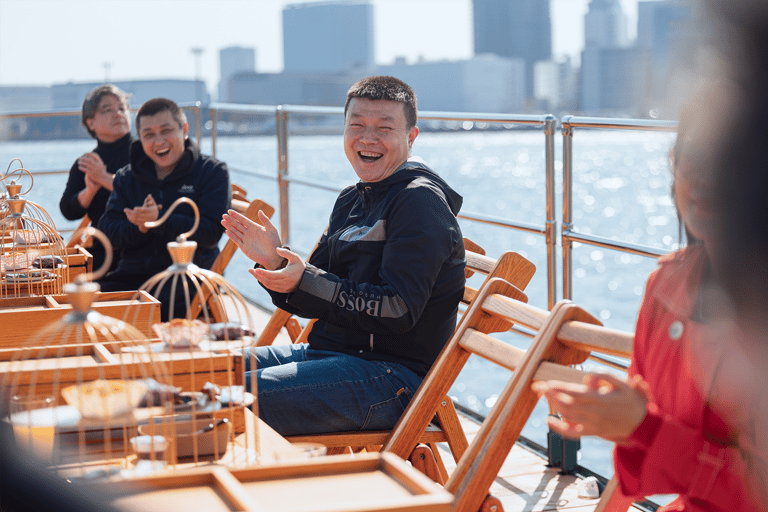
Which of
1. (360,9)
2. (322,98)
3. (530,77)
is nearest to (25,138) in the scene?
(530,77)

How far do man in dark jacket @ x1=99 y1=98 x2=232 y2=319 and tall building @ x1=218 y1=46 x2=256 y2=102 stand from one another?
1298 cm

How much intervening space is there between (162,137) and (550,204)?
4.65 ft

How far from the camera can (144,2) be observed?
5.67m

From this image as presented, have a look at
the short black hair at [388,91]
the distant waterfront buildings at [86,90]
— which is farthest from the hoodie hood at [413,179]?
the distant waterfront buildings at [86,90]

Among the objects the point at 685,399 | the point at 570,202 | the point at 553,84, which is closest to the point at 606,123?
the point at 570,202

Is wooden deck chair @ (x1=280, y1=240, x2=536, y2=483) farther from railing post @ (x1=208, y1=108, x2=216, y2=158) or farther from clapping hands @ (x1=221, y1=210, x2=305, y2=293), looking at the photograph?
railing post @ (x1=208, y1=108, x2=216, y2=158)

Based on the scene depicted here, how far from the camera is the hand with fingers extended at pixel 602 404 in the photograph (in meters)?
1.01

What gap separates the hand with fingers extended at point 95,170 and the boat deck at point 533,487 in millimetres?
1833

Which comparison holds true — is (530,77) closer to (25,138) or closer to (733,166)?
(25,138)

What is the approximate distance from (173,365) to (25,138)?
15.2 feet

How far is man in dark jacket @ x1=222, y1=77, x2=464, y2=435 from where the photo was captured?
1.82 m

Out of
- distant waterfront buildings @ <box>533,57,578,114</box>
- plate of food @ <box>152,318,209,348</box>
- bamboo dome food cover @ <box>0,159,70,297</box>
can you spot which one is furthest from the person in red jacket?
distant waterfront buildings @ <box>533,57,578,114</box>

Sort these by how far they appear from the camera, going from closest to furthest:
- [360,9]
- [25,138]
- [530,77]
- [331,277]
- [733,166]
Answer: [733,166] → [331,277] → [25,138] → [530,77] → [360,9]

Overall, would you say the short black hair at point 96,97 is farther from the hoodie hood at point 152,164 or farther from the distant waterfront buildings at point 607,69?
the distant waterfront buildings at point 607,69
